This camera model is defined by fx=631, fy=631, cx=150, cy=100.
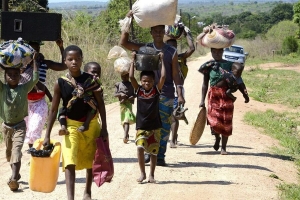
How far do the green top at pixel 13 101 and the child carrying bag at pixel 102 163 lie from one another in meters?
1.22

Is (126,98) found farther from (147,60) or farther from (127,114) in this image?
(147,60)

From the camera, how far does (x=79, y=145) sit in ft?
A: 20.2

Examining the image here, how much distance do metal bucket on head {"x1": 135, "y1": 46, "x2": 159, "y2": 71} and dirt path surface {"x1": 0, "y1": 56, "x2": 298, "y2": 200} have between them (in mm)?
1370

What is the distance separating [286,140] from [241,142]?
1.04 m

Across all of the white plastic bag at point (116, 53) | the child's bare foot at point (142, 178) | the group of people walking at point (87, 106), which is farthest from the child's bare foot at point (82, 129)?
the white plastic bag at point (116, 53)

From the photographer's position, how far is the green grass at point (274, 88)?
20.1 metres

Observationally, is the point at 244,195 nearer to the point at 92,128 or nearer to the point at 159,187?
the point at 159,187

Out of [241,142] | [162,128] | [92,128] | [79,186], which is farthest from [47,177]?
[241,142]

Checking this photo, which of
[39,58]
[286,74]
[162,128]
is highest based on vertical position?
[39,58]

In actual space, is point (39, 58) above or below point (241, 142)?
above

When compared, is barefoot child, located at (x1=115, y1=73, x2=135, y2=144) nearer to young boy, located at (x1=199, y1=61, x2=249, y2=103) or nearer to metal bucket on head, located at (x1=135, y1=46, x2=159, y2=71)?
young boy, located at (x1=199, y1=61, x2=249, y2=103)

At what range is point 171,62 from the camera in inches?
306

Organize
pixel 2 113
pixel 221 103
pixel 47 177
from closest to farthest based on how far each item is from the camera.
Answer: pixel 47 177
pixel 2 113
pixel 221 103

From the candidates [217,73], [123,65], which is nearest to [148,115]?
[217,73]
